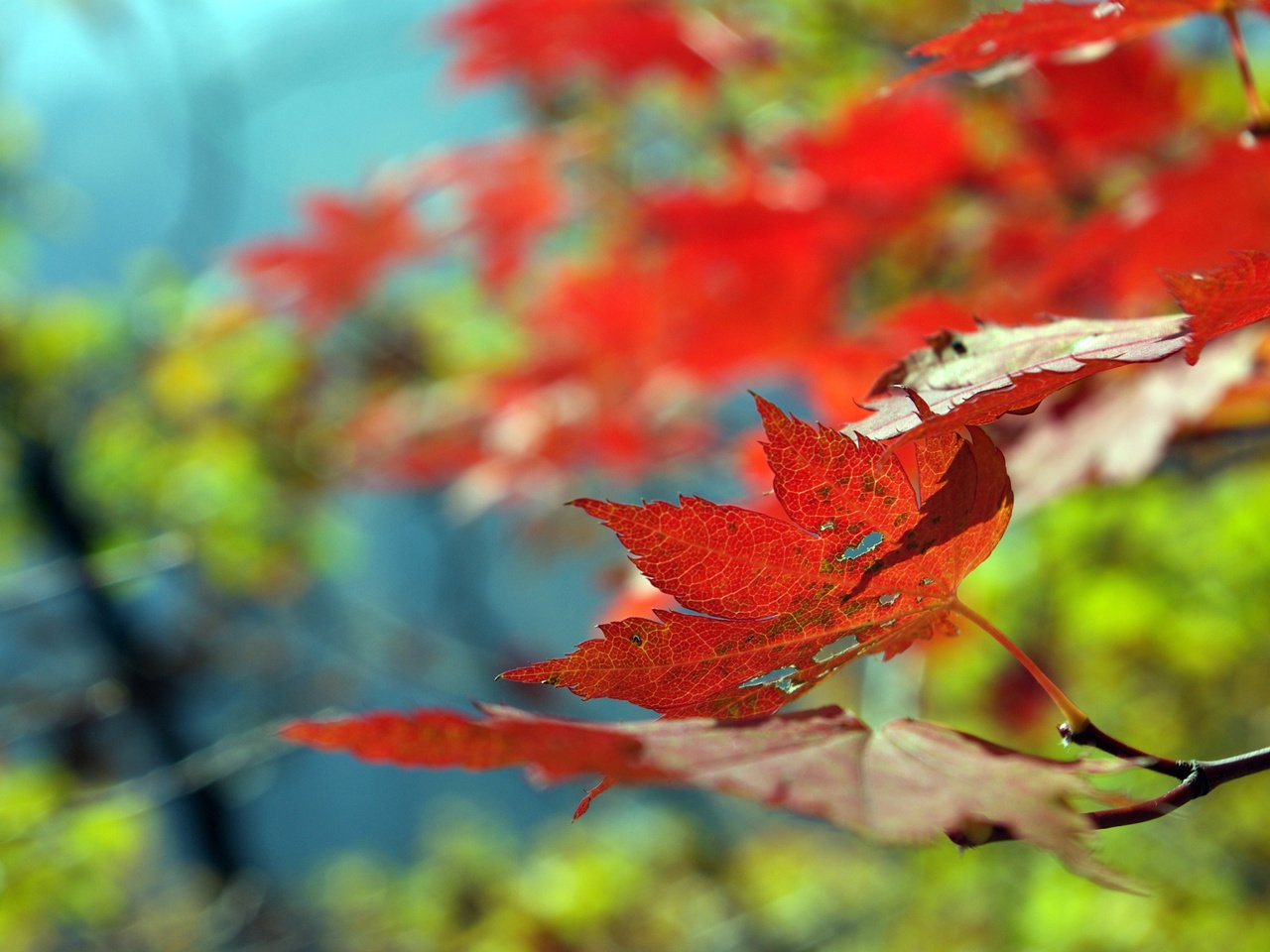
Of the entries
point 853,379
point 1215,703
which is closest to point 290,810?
point 1215,703

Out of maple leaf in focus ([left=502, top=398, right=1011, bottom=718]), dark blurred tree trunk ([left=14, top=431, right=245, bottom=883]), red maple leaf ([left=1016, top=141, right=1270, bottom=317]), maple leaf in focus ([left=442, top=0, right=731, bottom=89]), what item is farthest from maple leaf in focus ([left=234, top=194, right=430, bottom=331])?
dark blurred tree trunk ([left=14, top=431, right=245, bottom=883])

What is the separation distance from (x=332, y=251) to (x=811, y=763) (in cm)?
123

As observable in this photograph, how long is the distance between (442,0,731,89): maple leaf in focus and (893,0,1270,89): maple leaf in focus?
0.76 meters

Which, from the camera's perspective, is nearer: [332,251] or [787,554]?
[787,554]

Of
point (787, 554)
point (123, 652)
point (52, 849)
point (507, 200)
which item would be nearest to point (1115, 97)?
point (507, 200)

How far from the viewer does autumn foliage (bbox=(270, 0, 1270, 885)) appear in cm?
20

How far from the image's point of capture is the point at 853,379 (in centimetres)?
61

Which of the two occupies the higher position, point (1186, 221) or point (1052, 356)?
point (1052, 356)

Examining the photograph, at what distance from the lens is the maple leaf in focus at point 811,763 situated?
0.17 m

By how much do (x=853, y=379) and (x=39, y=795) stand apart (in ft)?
4.28

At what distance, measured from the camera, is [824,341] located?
850mm

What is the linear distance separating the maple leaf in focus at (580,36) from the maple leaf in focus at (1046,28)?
76 centimetres

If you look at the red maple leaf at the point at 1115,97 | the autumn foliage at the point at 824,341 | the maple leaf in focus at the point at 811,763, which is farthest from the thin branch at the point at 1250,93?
the red maple leaf at the point at 1115,97

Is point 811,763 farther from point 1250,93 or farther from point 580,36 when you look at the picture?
point 580,36
